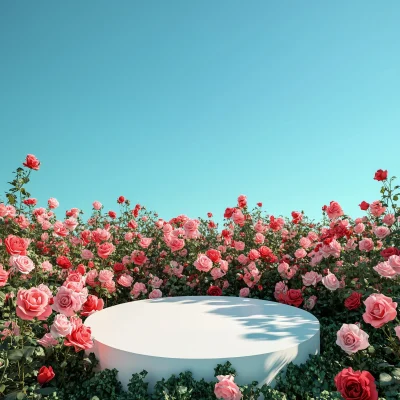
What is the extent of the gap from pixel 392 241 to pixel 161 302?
2.67 meters

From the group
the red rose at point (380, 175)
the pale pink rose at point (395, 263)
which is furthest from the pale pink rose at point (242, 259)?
the pale pink rose at point (395, 263)

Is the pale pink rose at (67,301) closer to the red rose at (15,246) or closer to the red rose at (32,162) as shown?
the red rose at (15,246)

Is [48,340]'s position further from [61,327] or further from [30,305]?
[30,305]

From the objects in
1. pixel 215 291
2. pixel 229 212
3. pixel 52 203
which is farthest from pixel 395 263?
pixel 52 203

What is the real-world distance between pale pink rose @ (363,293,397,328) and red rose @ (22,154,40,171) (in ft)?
11.6

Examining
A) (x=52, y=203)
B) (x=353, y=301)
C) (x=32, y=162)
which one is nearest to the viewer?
(x=353, y=301)

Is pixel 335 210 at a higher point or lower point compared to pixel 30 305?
higher

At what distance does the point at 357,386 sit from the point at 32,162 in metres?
3.73

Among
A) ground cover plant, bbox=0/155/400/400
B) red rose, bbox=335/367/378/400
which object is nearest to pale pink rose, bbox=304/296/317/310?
ground cover plant, bbox=0/155/400/400

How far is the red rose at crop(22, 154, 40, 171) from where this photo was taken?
13.7ft

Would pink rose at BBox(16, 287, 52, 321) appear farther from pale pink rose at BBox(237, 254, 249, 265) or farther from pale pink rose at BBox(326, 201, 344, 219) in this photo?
pale pink rose at BBox(326, 201, 344, 219)

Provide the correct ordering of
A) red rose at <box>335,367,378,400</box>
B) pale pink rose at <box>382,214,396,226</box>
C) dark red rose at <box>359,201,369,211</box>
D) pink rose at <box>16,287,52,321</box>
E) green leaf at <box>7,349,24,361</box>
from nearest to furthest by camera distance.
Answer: red rose at <box>335,367,378,400</box> → pink rose at <box>16,287,52,321</box> → green leaf at <box>7,349,24,361</box> → pale pink rose at <box>382,214,396,226</box> → dark red rose at <box>359,201,369,211</box>

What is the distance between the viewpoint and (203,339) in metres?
3.02

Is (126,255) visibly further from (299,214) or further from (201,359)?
(201,359)
